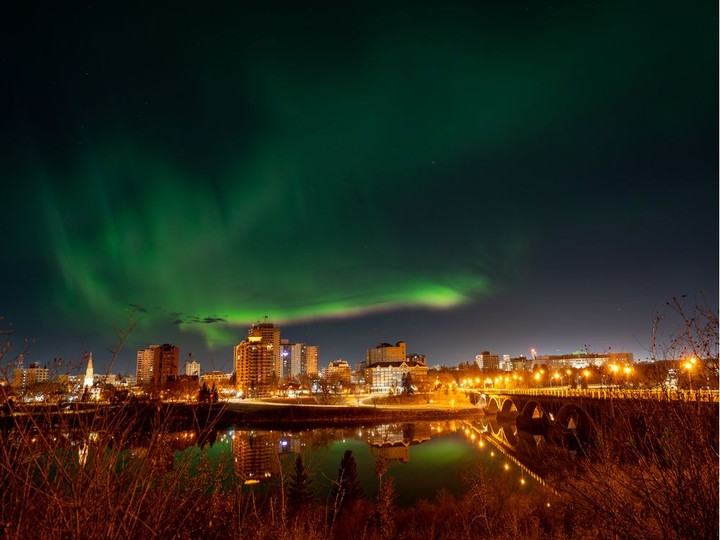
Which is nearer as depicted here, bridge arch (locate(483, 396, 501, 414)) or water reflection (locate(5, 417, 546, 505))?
water reflection (locate(5, 417, 546, 505))

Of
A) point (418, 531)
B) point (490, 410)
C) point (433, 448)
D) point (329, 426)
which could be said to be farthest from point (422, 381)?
point (418, 531)

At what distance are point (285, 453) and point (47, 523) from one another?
51348 millimetres

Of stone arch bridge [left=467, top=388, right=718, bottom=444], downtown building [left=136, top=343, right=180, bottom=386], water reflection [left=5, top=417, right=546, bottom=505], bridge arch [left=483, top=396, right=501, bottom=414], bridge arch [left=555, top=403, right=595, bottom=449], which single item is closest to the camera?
downtown building [left=136, top=343, right=180, bottom=386]

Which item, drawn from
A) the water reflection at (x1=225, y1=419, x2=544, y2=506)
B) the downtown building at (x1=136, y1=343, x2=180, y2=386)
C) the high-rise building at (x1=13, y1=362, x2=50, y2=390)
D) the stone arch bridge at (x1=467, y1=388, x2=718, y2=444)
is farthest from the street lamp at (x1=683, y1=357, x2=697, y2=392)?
the stone arch bridge at (x1=467, y1=388, x2=718, y2=444)

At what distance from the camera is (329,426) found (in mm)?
76688

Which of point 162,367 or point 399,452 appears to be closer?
point 162,367

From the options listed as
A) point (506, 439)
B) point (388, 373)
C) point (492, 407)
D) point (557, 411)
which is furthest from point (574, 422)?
point (388, 373)

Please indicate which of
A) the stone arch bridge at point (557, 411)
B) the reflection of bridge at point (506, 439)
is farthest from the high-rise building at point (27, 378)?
the reflection of bridge at point (506, 439)

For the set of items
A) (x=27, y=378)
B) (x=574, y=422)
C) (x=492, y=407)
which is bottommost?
(x=492, y=407)

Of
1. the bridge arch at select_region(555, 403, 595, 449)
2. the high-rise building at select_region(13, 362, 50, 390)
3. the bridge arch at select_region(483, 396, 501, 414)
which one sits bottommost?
the bridge arch at select_region(483, 396, 501, 414)

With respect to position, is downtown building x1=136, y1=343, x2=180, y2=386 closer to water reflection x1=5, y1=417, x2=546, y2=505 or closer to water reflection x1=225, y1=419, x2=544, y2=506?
water reflection x1=5, y1=417, x2=546, y2=505

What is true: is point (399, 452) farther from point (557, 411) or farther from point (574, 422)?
point (574, 422)

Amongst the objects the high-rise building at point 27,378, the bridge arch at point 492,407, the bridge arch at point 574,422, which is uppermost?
the high-rise building at point 27,378

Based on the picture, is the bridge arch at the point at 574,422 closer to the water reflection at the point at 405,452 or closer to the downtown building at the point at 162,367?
the water reflection at the point at 405,452
